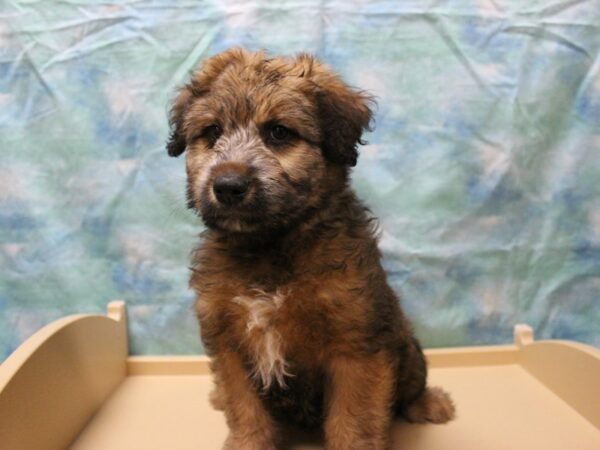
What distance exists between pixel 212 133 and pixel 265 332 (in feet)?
2.33

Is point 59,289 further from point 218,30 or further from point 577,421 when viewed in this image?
point 577,421

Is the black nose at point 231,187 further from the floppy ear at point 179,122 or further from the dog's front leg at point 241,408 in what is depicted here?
the dog's front leg at point 241,408

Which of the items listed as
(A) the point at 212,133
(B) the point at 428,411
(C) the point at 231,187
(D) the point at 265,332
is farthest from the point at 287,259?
(B) the point at 428,411

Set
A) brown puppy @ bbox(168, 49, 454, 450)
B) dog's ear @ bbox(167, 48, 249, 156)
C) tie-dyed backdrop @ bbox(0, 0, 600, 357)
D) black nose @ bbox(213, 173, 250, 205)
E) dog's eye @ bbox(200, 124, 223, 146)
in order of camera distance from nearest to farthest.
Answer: black nose @ bbox(213, 173, 250, 205)
brown puppy @ bbox(168, 49, 454, 450)
dog's eye @ bbox(200, 124, 223, 146)
dog's ear @ bbox(167, 48, 249, 156)
tie-dyed backdrop @ bbox(0, 0, 600, 357)

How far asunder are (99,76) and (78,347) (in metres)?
1.32

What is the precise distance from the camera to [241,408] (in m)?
2.17

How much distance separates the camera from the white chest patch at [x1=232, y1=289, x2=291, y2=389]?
201cm

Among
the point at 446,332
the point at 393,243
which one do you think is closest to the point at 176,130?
the point at 393,243

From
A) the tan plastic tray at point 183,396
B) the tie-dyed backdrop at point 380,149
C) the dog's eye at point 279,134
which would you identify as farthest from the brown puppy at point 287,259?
the tie-dyed backdrop at point 380,149

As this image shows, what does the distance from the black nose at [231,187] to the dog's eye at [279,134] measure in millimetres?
239

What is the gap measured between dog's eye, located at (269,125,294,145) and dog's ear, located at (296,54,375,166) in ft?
0.38

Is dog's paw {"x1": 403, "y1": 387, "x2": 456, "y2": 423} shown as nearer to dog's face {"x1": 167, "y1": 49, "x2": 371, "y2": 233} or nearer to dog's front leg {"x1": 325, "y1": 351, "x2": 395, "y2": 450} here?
dog's front leg {"x1": 325, "y1": 351, "x2": 395, "y2": 450}

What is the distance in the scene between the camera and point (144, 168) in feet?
10.0

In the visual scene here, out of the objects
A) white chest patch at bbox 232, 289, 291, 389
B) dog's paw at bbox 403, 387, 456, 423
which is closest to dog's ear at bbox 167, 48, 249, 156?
white chest patch at bbox 232, 289, 291, 389
